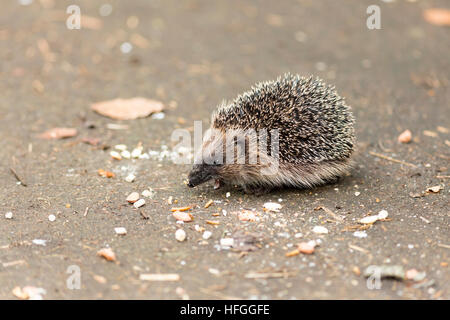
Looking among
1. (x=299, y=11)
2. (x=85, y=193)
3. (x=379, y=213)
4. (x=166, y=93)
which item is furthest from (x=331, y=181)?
(x=299, y=11)

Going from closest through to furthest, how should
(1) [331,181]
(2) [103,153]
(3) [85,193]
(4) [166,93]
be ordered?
(3) [85,193] → (1) [331,181] → (2) [103,153] → (4) [166,93]

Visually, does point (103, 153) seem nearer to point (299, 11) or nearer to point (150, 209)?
point (150, 209)

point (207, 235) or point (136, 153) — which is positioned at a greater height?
point (136, 153)

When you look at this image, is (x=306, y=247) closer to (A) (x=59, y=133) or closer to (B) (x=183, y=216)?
(B) (x=183, y=216)

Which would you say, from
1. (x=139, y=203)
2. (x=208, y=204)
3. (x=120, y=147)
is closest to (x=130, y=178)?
(x=139, y=203)

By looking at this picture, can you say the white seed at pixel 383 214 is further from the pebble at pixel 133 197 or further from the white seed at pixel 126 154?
the white seed at pixel 126 154

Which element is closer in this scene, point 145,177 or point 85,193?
point 85,193
